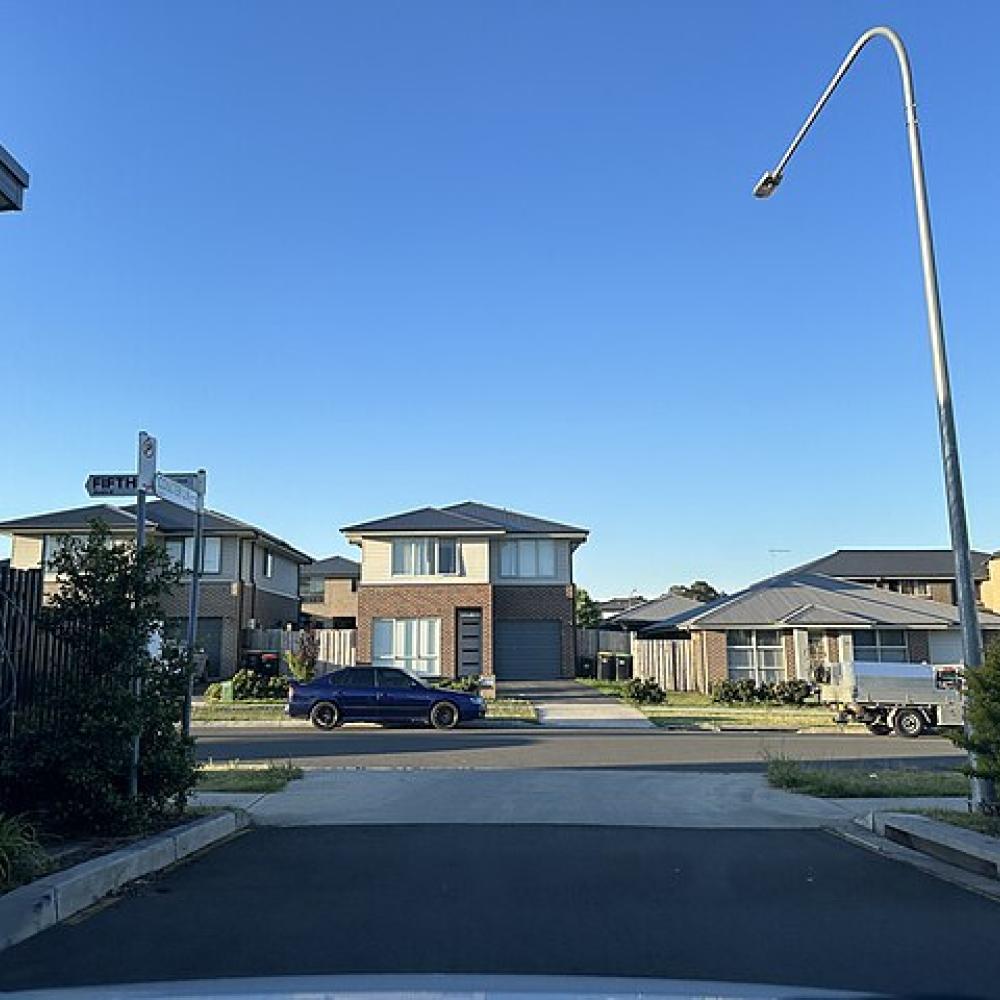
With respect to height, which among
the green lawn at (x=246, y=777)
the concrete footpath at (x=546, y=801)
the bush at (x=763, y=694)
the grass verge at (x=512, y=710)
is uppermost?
the bush at (x=763, y=694)

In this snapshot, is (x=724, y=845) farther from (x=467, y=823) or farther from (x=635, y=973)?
(x=635, y=973)

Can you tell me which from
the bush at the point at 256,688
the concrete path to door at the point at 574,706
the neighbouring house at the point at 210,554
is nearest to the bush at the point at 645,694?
the concrete path to door at the point at 574,706

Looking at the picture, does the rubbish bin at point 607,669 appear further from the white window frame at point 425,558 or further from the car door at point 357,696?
the car door at point 357,696

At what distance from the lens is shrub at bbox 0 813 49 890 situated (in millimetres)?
6879

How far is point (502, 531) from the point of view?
3788 centimetres

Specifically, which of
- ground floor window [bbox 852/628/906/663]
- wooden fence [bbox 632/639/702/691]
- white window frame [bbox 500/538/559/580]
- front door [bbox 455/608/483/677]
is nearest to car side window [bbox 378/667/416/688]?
front door [bbox 455/608/483/677]

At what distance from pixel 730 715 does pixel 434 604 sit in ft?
40.9

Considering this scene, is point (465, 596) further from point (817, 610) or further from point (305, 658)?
point (817, 610)

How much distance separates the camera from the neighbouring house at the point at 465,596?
123ft

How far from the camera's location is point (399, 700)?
24.9 metres

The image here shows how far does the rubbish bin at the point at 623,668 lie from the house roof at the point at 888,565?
16.0 meters

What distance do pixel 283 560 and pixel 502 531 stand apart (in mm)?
13223

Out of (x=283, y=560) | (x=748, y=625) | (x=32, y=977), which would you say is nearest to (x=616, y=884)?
(x=32, y=977)

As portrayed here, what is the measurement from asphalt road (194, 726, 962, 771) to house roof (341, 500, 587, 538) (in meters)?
13.0
